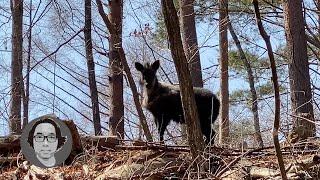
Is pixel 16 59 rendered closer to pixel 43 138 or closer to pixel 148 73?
pixel 148 73

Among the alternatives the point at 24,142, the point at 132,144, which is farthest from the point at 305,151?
the point at 24,142

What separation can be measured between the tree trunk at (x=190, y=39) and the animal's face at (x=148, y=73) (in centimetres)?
382

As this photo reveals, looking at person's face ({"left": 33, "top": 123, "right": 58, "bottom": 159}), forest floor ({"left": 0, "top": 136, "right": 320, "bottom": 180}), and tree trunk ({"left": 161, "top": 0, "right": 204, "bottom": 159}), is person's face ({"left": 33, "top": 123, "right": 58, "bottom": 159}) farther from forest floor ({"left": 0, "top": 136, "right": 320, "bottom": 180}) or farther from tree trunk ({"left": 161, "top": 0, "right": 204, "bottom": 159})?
tree trunk ({"left": 161, "top": 0, "right": 204, "bottom": 159})

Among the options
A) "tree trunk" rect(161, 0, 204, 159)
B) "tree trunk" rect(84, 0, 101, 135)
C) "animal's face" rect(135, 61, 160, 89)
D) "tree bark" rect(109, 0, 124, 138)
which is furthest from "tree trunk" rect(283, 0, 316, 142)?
"tree trunk" rect(84, 0, 101, 135)

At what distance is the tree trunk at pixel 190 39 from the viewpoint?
13.8 m

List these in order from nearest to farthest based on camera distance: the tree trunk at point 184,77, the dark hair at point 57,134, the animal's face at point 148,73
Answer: the tree trunk at point 184,77 < the dark hair at point 57,134 < the animal's face at point 148,73

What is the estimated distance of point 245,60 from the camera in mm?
19078

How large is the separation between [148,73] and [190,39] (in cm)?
435

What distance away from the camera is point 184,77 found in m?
6.07

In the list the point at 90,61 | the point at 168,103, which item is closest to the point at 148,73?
the point at 168,103

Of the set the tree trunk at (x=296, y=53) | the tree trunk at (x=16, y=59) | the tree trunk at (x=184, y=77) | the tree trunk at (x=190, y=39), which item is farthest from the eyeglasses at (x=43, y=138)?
the tree trunk at (x=190, y=39)
